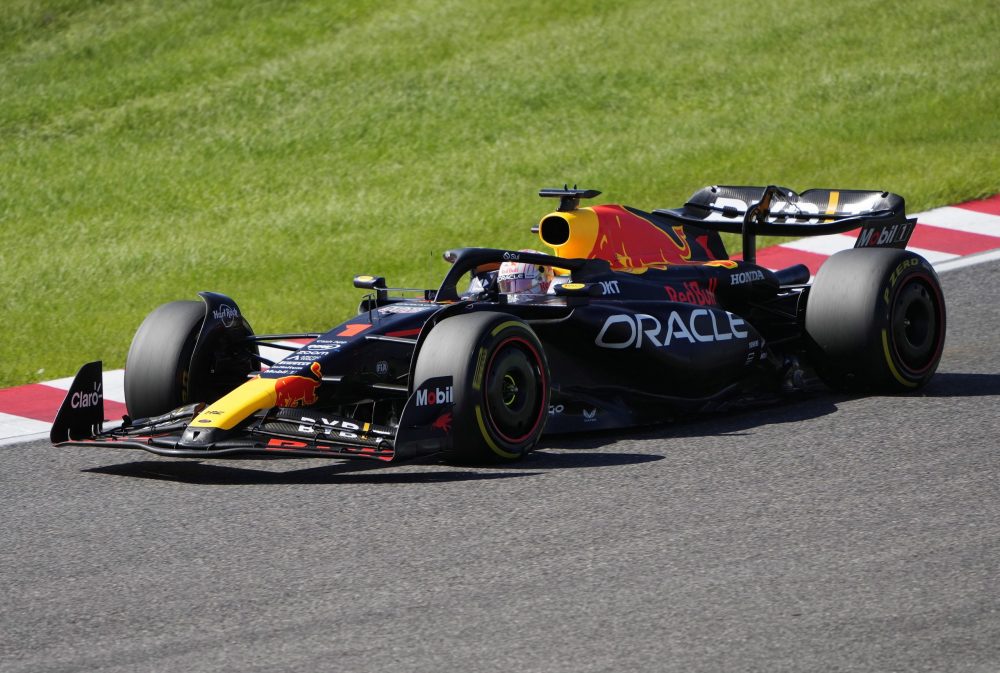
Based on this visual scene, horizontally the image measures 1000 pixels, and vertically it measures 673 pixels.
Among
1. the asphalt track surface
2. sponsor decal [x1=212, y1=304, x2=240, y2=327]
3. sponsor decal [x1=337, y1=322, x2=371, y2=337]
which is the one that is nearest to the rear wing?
the asphalt track surface

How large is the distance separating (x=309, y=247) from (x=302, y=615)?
8505mm

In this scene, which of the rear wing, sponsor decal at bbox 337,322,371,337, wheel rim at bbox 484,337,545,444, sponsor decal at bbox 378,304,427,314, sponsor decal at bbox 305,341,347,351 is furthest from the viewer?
the rear wing

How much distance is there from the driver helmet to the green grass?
10.7ft

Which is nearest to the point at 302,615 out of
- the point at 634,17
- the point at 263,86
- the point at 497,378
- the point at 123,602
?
the point at 123,602

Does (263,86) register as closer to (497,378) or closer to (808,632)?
(497,378)

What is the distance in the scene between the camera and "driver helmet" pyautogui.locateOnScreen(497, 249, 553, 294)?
769 centimetres

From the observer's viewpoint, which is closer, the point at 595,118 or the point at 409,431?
the point at 409,431

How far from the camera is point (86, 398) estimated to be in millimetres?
7004

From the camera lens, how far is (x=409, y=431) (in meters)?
6.35

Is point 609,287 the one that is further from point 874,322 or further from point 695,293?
point 874,322

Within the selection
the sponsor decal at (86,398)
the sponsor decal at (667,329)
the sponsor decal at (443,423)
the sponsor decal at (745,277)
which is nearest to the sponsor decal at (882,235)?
the sponsor decal at (745,277)

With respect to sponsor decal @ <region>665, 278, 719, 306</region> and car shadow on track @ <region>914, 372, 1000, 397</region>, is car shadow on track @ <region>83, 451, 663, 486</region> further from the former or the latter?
car shadow on track @ <region>914, 372, 1000, 397</region>

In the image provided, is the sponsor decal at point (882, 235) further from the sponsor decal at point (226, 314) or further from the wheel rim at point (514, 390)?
the sponsor decal at point (226, 314)

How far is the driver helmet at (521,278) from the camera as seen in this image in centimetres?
769
